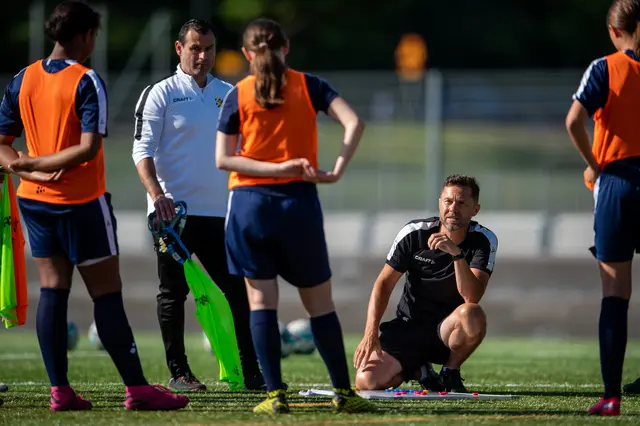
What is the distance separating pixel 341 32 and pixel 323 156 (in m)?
29.5

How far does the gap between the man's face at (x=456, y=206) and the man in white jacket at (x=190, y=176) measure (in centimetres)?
154

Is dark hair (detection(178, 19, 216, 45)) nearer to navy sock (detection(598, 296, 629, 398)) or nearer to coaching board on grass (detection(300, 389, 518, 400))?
coaching board on grass (detection(300, 389, 518, 400))

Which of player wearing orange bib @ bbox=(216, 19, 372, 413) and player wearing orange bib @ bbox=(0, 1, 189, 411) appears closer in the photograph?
player wearing orange bib @ bbox=(216, 19, 372, 413)

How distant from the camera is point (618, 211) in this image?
21.0 feet

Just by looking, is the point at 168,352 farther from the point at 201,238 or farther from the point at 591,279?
the point at 591,279

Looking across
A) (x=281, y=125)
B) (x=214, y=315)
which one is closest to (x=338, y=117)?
(x=281, y=125)

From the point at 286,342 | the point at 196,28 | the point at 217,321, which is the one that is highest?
the point at 196,28

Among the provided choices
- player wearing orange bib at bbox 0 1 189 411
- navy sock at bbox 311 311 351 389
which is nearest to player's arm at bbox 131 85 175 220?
player wearing orange bib at bbox 0 1 189 411

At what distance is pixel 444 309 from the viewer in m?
7.99

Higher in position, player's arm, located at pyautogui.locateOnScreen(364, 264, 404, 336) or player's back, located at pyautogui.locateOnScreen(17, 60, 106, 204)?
player's back, located at pyautogui.locateOnScreen(17, 60, 106, 204)

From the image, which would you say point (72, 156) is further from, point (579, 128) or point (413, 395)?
point (579, 128)

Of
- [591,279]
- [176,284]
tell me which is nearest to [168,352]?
[176,284]

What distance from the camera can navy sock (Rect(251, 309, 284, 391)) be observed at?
20.9ft

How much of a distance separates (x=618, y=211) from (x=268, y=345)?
191cm
